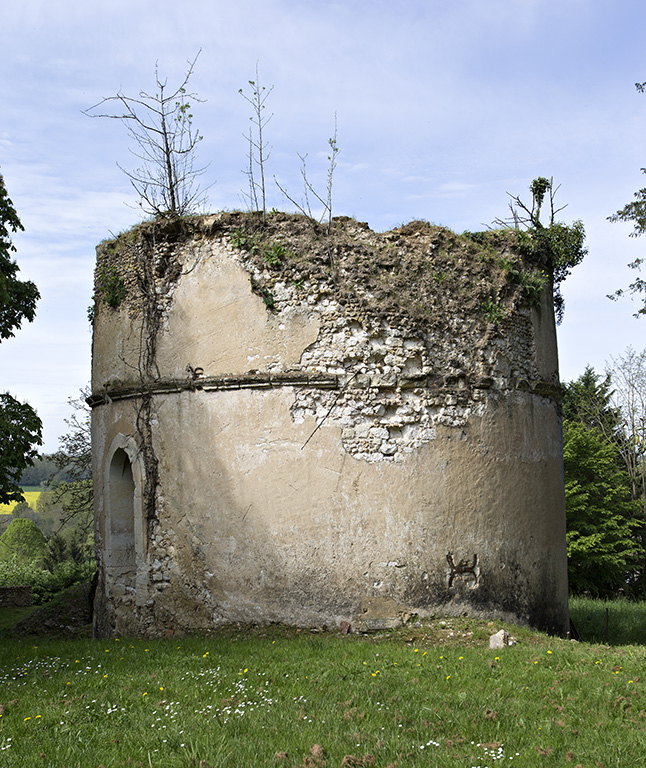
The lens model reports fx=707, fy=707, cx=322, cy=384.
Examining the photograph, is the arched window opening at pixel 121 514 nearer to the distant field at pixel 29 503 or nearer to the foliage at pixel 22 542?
the foliage at pixel 22 542

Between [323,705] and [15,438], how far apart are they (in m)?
7.03

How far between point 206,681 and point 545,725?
2704 mm

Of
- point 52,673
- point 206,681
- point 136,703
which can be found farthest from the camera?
point 52,673

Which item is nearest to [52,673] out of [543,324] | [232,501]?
[232,501]

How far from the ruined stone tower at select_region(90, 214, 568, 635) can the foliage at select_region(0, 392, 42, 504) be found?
1.81 meters

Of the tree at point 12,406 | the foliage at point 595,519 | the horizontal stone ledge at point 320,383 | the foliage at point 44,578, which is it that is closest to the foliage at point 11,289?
the tree at point 12,406

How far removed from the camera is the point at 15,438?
10.4m

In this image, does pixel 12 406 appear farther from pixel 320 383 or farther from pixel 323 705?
pixel 323 705

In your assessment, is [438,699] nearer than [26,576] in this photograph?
Yes

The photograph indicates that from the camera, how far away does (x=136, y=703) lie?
5.43m

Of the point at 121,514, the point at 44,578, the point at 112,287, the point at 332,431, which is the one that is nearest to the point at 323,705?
the point at 332,431

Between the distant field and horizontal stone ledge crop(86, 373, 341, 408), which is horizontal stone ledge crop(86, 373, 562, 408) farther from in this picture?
the distant field

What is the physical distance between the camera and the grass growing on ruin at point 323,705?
14.5 ft

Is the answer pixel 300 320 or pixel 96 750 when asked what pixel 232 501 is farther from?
pixel 96 750
